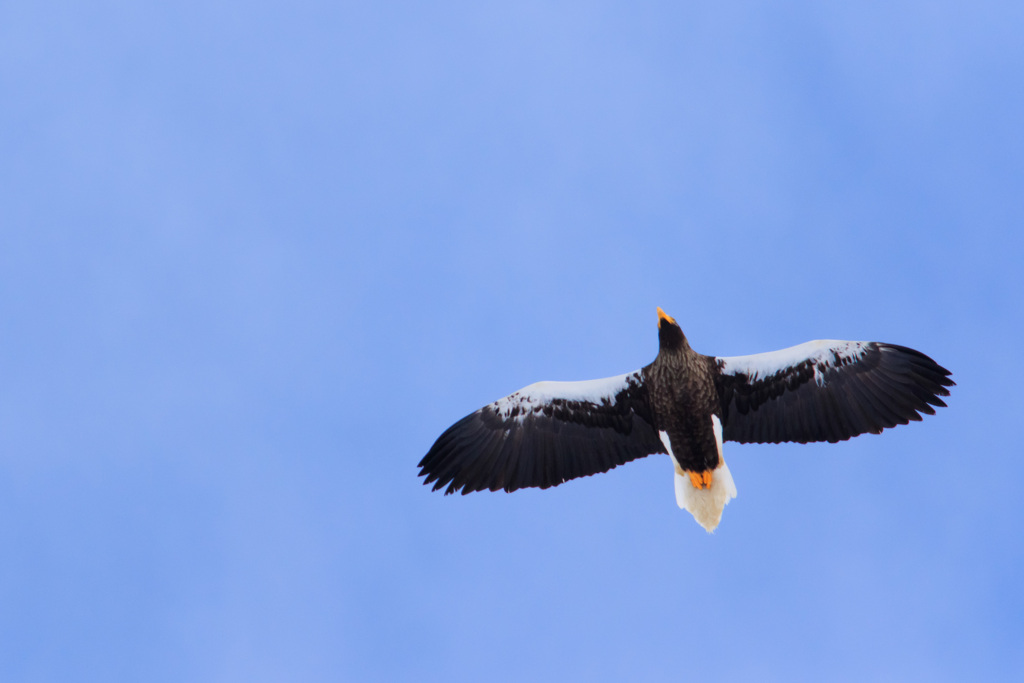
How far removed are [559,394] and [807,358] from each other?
9.29 ft

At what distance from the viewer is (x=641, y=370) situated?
12180 millimetres

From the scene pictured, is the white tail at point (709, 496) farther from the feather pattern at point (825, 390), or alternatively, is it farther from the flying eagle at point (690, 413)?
the feather pattern at point (825, 390)

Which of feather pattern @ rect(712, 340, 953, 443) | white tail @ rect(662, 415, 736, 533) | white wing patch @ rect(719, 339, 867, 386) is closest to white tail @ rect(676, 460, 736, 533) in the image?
white tail @ rect(662, 415, 736, 533)

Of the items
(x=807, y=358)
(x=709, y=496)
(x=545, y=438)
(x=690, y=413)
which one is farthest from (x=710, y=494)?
(x=545, y=438)

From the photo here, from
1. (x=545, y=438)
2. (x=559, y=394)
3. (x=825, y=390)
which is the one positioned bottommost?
(x=825, y=390)

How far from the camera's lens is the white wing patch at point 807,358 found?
11.9m

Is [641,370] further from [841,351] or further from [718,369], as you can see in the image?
[841,351]

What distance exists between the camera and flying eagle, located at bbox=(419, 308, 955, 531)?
11789 mm

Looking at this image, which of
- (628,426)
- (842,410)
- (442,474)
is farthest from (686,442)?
(442,474)

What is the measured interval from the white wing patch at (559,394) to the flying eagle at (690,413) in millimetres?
12

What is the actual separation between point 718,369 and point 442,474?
346 centimetres

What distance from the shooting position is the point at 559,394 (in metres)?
12.5

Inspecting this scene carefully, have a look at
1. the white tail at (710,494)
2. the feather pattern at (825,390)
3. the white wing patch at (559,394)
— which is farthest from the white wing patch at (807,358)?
the white wing patch at (559,394)

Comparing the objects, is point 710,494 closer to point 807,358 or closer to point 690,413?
point 690,413
